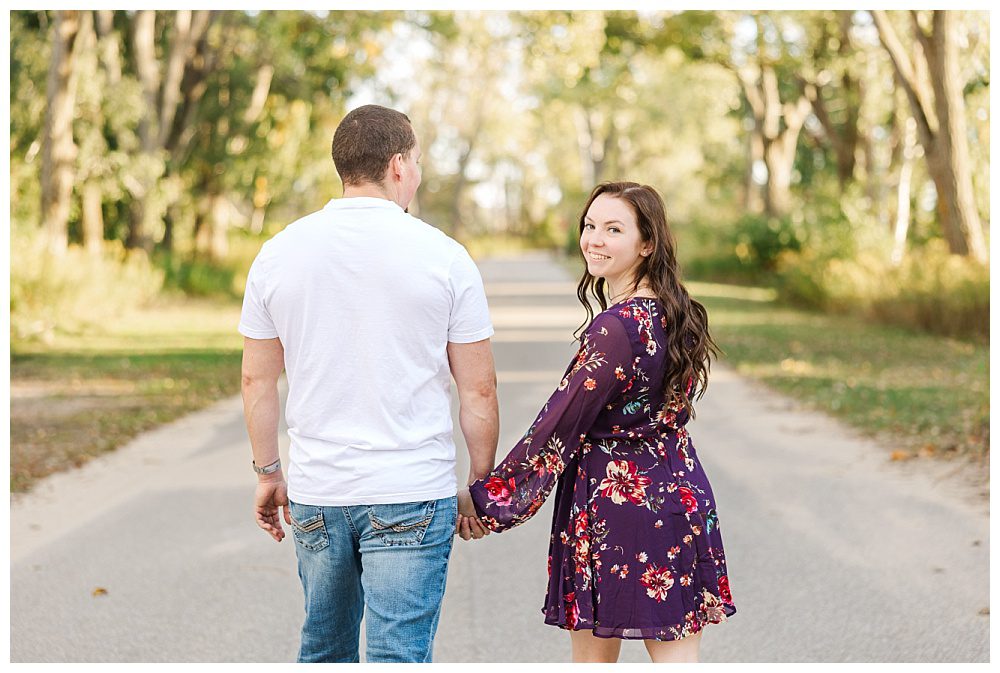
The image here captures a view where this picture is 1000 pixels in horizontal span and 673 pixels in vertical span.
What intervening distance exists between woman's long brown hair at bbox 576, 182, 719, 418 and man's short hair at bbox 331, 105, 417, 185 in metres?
0.64

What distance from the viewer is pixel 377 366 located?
9.18 feet

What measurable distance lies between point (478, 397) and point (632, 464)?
1.60ft

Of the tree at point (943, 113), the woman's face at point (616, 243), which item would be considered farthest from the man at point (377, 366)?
the tree at point (943, 113)

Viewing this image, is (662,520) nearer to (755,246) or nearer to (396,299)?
(396,299)

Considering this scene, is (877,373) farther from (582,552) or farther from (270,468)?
(270,468)

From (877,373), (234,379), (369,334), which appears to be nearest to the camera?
(369,334)

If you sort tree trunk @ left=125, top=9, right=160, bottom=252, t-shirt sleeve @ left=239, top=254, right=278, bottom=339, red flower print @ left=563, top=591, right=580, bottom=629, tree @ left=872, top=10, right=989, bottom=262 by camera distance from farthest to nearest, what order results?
1. tree trunk @ left=125, top=9, right=160, bottom=252
2. tree @ left=872, top=10, right=989, bottom=262
3. red flower print @ left=563, top=591, right=580, bottom=629
4. t-shirt sleeve @ left=239, top=254, right=278, bottom=339

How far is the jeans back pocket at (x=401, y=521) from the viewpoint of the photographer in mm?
2850

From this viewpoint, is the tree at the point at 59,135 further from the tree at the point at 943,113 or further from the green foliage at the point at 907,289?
the green foliage at the point at 907,289

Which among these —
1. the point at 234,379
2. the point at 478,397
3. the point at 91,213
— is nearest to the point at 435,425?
the point at 478,397

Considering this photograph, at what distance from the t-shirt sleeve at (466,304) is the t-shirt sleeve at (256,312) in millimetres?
477

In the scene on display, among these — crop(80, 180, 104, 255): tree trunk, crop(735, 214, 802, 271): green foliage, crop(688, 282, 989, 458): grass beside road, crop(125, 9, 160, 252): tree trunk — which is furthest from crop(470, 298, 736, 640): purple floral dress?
crop(735, 214, 802, 271): green foliage

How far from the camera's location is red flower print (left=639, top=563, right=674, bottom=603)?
3.15m

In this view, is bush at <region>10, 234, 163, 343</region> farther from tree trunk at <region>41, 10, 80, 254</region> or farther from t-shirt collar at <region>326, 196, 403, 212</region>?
t-shirt collar at <region>326, 196, 403, 212</region>
